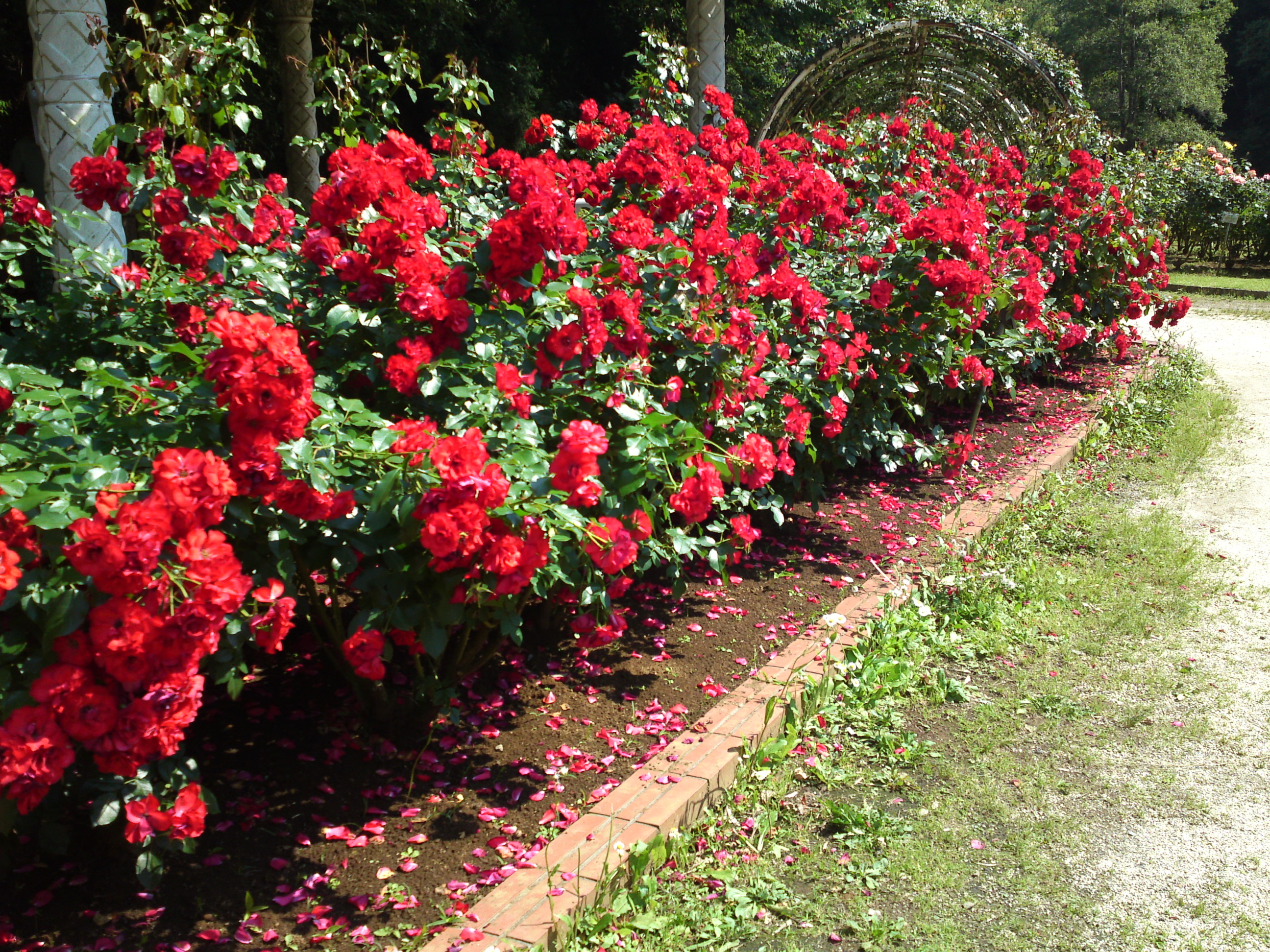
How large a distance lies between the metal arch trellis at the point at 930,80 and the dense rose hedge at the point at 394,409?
269 inches

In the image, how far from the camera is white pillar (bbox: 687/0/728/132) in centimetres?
807

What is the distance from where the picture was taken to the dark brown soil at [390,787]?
204 cm

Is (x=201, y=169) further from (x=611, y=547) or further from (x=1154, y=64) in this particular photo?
(x=1154, y=64)

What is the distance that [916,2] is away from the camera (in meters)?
23.0

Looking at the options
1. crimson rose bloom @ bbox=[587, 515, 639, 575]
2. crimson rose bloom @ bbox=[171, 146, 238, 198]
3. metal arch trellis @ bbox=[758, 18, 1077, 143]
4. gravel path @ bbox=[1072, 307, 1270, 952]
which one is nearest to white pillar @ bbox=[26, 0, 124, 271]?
crimson rose bloom @ bbox=[171, 146, 238, 198]

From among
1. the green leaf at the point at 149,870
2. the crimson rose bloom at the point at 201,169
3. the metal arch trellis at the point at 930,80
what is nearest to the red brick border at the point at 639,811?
the green leaf at the point at 149,870

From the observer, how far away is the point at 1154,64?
105 ft

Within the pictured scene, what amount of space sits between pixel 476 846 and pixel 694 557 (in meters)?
1.74

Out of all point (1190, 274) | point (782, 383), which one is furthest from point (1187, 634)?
point (1190, 274)

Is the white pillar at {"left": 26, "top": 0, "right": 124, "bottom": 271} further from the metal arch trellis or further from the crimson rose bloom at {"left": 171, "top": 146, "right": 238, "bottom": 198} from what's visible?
the metal arch trellis

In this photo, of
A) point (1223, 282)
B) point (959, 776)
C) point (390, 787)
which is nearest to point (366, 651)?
point (390, 787)

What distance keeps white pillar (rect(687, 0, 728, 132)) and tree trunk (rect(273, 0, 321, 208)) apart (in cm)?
295

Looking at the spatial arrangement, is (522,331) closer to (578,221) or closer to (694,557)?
(578,221)

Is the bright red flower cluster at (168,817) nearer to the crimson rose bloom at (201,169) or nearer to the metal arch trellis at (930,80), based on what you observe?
the crimson rose bloom at (201,169)
